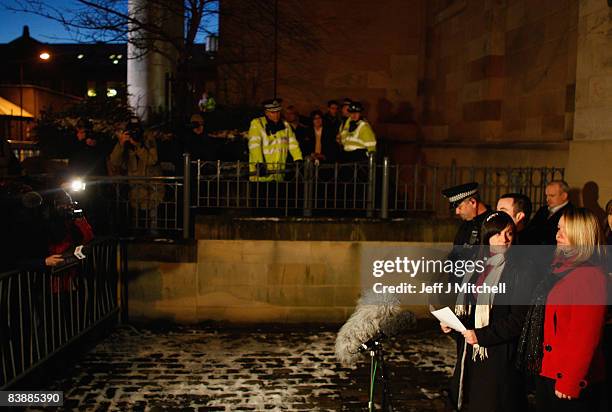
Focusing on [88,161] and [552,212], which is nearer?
[552,212]

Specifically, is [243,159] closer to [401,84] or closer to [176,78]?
[176,78]

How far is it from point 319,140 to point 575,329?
22.9 feet

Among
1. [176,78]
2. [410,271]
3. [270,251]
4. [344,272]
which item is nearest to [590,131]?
[410,271]

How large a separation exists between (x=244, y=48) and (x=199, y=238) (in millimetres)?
7728

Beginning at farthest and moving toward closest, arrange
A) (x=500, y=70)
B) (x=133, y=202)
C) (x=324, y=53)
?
(x=324, y=53) → (x=500, y=70) → (x=133, y=202)

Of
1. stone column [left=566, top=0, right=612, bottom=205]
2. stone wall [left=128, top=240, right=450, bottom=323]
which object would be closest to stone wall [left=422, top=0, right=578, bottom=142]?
stone column [left=566, top=0, right=612, bottom=205]

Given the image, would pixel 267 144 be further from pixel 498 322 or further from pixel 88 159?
pixel 498 322

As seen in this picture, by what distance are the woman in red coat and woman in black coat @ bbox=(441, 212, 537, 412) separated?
0.12 metres

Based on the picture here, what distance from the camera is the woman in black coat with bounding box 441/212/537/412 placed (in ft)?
13.6

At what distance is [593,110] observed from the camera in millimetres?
8570

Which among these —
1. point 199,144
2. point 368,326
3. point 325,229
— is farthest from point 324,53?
point 368,326

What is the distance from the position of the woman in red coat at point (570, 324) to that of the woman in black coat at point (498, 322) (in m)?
0.12

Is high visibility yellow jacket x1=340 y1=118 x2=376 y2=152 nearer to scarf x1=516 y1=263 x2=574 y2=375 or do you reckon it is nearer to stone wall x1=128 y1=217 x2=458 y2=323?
stone wall x1=128 y1=217 x2=458 y2=323

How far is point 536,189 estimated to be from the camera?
9281 millimetres
